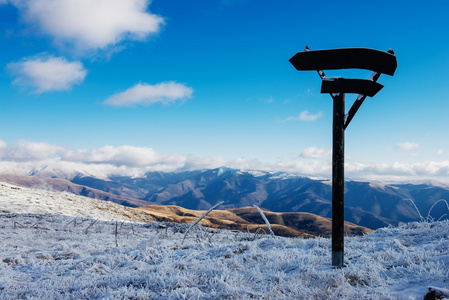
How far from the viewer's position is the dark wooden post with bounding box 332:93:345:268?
4.81m

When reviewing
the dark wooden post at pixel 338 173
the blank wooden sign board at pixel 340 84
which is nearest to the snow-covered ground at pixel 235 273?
the dark wooden post at pixel 338 173

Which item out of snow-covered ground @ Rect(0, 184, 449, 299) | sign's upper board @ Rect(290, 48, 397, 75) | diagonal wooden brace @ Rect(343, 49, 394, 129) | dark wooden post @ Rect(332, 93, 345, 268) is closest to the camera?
snow-covered ground @ Rect(0, 184, 449, 299)

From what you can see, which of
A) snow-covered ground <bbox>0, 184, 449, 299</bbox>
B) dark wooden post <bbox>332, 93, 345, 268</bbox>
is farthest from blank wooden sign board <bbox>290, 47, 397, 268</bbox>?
snow-covered ground <bbox>0, 184, 449, 299</bbox>

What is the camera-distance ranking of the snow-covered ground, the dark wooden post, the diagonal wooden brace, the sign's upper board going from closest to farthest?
the snow-covered ground → the sign's upper board → the dark wooden post → the diagonal wooden brace

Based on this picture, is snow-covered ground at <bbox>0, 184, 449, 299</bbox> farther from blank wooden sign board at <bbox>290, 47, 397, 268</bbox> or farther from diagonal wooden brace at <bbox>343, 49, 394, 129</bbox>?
diagonal wooden brace at <bbox>343, 49, 394, 129</bbox>

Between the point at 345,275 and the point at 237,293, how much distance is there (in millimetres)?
1834

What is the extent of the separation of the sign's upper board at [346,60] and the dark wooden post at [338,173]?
601 mm

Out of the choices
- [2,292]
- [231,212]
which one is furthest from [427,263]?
[231,212]

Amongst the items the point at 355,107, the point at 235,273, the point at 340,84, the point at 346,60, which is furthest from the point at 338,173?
the point at 235,273

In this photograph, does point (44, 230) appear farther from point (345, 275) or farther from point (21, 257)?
point (345, 275)

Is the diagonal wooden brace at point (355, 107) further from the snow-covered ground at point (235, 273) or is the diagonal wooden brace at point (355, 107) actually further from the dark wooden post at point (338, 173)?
the snow-covered ground at point (235, 273)

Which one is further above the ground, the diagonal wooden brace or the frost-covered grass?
the diagonal wooden brace

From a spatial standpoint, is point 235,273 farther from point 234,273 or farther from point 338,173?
point 338,173

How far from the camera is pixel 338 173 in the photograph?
4777mm
